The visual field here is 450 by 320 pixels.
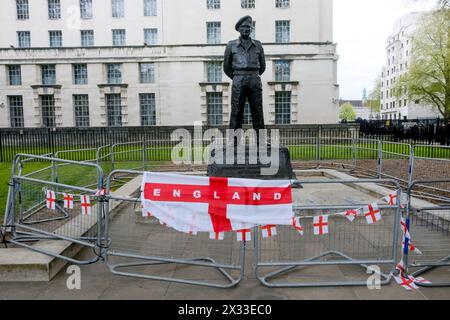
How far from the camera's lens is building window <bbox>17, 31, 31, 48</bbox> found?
39250mm

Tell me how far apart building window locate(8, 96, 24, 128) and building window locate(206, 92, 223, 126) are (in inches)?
746

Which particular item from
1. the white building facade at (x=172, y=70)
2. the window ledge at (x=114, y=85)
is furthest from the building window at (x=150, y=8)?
the window ledge at (x=114, y=85)

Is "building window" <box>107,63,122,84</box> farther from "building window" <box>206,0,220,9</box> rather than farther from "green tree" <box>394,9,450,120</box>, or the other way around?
"green tree" <box>394,9,450,120</box>

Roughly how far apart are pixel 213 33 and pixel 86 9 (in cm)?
1366

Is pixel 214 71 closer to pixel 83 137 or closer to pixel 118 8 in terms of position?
pixel 118 8

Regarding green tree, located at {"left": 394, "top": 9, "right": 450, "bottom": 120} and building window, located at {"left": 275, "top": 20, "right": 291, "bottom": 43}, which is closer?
building window, located at {"left": 275, "top": 20, "right": 291, "bottom": 43}

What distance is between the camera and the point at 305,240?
6.13 m

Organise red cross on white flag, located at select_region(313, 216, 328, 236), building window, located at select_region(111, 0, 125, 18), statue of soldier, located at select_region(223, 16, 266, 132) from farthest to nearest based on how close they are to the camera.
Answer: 1. building window, located at select_region(111, 0, 125, 18)
2. statue of soldier, located at select_region(223, 16, 266, 132)
3. red cross on white flag, located at select_region(313, 216, 328, 236)

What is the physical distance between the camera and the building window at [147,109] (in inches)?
1447

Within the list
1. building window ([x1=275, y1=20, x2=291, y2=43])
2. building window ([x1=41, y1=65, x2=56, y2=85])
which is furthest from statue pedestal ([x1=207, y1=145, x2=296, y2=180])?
building window ([x1=41, y1=65, x2=56, y2=85])

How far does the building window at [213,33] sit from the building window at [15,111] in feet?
65.5

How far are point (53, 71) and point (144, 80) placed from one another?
933cm

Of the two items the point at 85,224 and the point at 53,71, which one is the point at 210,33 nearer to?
the point at 53,71
